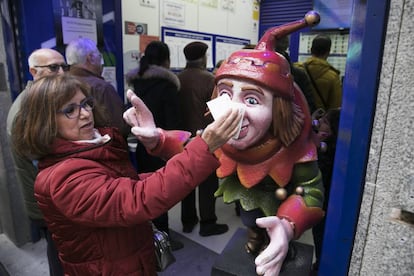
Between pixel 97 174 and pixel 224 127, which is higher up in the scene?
pixel 224 127

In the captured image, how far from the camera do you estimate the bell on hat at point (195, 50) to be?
8.25ft

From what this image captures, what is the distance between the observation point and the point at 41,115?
1059mm

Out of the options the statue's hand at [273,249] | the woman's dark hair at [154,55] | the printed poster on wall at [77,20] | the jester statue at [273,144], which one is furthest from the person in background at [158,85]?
the statue's hand at [273,249]

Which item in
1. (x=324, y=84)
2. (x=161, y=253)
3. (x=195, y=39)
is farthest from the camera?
(x=195, y=39)

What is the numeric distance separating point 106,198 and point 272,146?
1.73 ft

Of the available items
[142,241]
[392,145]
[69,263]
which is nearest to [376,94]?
[392,145]

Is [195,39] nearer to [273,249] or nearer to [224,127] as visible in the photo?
[224,127]

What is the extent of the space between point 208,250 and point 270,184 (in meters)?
1.71

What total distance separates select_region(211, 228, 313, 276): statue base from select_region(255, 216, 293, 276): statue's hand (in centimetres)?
22

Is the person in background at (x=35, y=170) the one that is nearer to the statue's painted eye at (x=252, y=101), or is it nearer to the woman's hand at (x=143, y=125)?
the woman's hand at (x=143, y=125)

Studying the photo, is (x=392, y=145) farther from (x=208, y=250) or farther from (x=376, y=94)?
(x=208, y=250)

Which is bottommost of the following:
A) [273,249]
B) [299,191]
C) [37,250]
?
[37,250]

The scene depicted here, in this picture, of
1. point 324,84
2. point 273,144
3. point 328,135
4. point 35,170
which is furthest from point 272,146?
point 324,84

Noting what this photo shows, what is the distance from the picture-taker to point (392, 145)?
677mm
